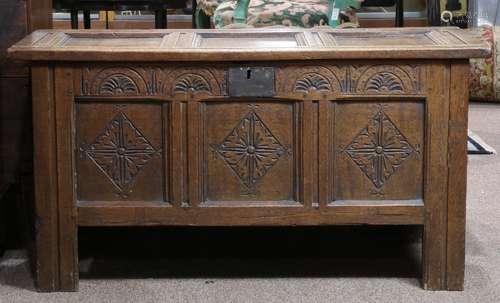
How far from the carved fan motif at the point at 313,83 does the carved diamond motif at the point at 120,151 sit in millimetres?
356

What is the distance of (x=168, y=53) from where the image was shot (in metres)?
2.11

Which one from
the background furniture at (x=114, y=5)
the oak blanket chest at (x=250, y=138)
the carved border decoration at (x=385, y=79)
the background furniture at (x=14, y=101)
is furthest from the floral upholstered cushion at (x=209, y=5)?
the carved border decoration at (x=385, y=79)

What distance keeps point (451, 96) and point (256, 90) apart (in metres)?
A: 0.42

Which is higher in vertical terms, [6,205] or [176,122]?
[176,122]

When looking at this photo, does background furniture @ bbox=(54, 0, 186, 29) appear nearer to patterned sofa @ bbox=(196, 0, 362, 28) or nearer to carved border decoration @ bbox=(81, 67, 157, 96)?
patterned sofa @ bbox=(196, 0, 362, 28)

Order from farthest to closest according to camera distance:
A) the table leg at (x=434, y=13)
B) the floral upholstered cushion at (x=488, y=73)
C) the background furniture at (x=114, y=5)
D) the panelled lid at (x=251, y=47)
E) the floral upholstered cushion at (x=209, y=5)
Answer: the floral upholstered cushion at (x=488, y=73)
the table leg at (x=434, y=13)
the background furniture at (x=114, y=5)
the floral upholstered cushion at (x=209, y=5)
the panelled lid at (x=251, y=47)

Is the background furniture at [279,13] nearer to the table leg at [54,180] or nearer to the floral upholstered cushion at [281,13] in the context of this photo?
the floral upholstered cushion at [281,13]

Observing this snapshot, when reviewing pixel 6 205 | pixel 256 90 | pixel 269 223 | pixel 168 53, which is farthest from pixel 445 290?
pixel 6 205

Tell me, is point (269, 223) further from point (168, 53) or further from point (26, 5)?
point (26, 5)

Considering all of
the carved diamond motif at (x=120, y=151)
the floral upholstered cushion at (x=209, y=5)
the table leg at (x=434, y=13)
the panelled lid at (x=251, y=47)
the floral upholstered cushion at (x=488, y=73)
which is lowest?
the floral upholstered cushion at (x=488, y=73)

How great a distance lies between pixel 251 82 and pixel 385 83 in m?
0.29

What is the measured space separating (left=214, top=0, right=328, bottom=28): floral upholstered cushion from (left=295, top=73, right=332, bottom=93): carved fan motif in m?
1.33

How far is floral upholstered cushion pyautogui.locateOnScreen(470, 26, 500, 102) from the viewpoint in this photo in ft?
16.6

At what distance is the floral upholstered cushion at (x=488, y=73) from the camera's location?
199 inches
